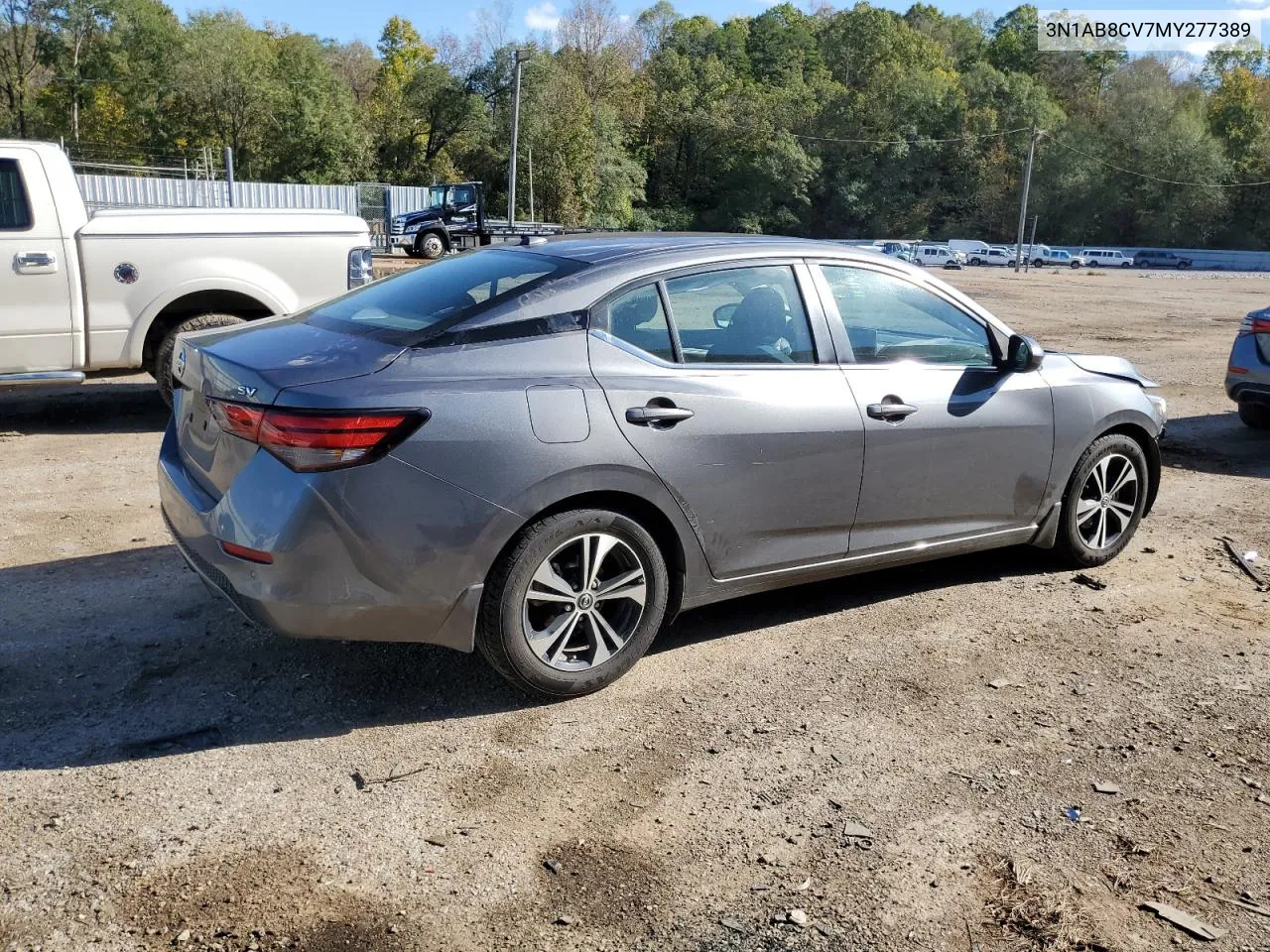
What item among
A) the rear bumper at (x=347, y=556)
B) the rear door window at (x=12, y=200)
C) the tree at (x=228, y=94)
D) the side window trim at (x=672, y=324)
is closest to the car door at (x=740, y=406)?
the side window trim at (x=672, y=324)

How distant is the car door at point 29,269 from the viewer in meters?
7.71

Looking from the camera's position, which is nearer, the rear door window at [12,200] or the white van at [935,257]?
the rear door window at [12,200]

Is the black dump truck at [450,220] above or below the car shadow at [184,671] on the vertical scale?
above

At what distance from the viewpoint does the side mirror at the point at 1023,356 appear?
16.6 feet

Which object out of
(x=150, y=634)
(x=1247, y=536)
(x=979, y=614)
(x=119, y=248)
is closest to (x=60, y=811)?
(x=150, y=634)

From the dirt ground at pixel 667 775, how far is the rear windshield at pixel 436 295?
1279 millimetres

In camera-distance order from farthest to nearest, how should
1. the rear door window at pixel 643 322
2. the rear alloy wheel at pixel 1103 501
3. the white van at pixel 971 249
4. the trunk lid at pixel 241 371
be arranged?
1. the white van at pixel 971 249
2. the rear alloy wheel at pixel 1103 501
3. the rear door window at pixel 643 322
4. the trunk lid at pixel 241 371

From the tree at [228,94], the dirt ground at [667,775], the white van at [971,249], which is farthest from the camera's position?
the white van at [971,249]

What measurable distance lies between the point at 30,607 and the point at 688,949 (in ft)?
11.0

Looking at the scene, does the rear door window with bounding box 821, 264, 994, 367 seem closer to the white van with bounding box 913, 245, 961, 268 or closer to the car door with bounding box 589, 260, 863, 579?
the car door with bounding box 589, 260, 863, 579

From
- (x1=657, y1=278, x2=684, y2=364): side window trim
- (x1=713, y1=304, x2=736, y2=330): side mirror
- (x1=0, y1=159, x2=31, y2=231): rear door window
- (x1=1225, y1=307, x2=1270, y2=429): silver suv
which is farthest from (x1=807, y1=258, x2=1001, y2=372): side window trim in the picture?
(x1=0, y1=159, x2=31, y2=231): rear door window

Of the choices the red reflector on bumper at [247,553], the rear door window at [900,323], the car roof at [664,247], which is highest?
the car roof at [664,247]

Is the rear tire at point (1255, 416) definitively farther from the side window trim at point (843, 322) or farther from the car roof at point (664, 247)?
the car roof at point (664, 247)

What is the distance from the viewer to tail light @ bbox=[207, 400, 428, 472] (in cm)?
352
